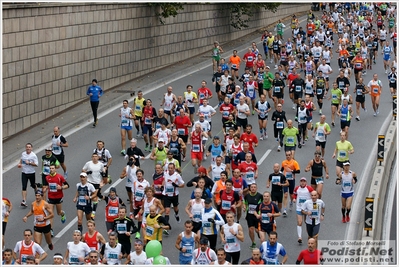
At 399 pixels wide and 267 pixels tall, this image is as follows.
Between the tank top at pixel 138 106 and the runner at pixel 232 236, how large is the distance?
9.37m

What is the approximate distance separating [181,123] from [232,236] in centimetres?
769

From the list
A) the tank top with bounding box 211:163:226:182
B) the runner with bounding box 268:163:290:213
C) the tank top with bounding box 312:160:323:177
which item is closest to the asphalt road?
the runner with bounding box 268:163:290:213

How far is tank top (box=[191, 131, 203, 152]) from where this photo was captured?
22027 mm

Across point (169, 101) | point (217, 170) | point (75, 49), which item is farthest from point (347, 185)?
point (75, 49)

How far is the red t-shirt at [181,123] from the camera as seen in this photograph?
75.8 ft

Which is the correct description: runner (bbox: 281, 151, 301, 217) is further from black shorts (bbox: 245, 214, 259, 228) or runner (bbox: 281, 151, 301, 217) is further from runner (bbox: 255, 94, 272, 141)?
runner (bbox: 255, 94, 272, 141)

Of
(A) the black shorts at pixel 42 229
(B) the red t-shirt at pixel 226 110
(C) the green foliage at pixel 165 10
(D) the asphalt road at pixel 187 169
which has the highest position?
(C) the green foliage at pixel 165 10

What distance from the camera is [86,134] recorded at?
1037 inches

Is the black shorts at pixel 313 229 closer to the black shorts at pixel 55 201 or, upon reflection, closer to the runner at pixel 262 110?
the black shorts at pixel 55 201

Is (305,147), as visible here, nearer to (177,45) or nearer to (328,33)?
(177,45)

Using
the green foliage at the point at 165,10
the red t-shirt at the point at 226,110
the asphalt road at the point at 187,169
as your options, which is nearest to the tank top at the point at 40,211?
the asphalt road at the point at 187,169

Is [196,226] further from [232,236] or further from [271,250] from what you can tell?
[271,250]

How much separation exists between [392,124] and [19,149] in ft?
38.8

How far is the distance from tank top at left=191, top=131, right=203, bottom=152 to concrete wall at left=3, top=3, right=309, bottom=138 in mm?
6430
